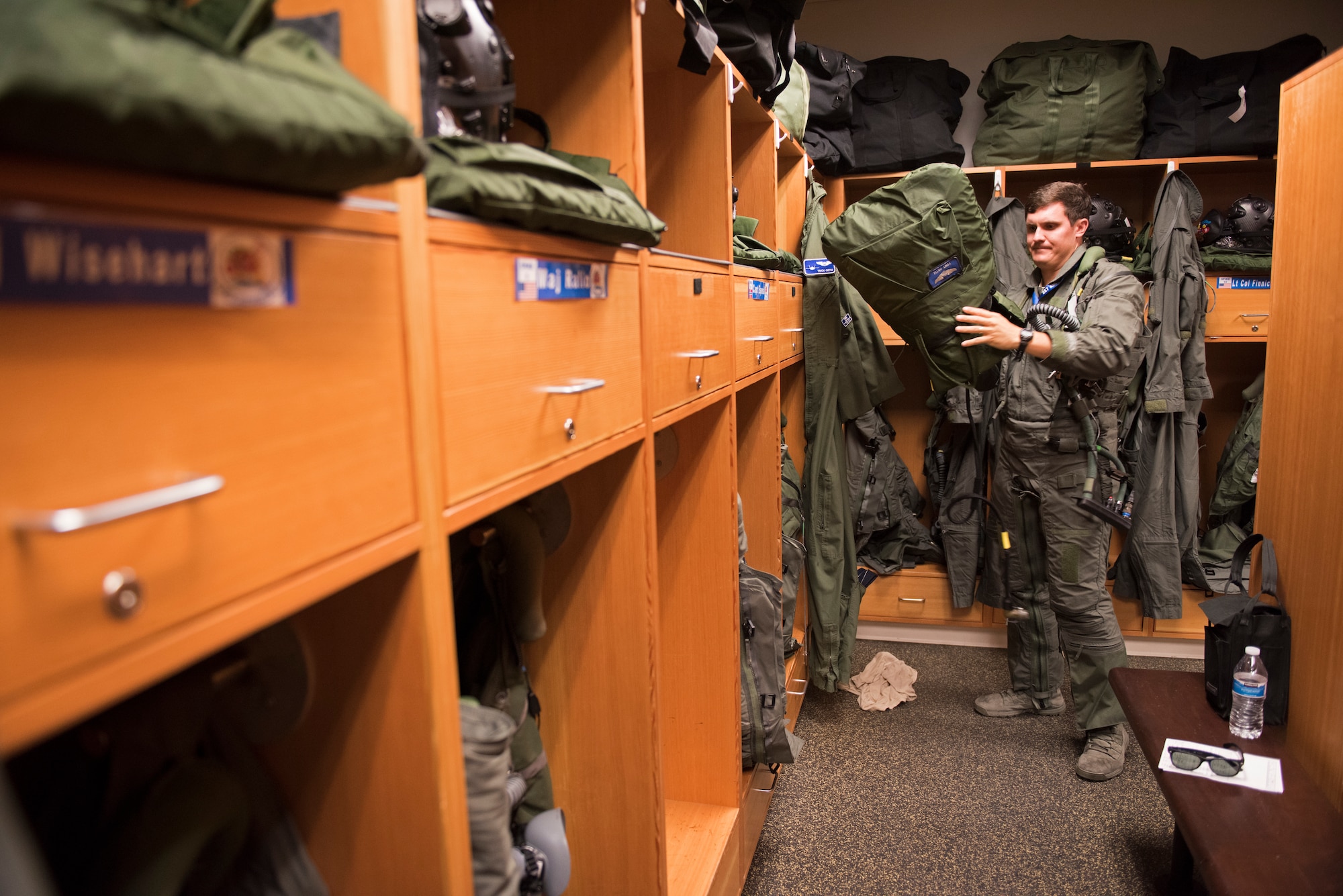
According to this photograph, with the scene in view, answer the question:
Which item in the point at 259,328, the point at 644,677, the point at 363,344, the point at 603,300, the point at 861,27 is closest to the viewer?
the point at 259,328

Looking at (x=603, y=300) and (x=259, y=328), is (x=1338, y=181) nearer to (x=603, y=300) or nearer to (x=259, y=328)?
(x=603, y=300)

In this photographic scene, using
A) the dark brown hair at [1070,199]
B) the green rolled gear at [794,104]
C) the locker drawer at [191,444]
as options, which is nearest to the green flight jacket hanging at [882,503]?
the dark brown hair at [1070,199]

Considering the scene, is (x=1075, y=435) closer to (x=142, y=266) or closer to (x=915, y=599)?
(x=915, y=599)

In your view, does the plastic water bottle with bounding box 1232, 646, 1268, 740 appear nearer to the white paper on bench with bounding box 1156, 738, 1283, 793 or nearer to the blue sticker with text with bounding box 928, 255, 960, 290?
the white paper on bench with bounding box 1156, 738, 1283, 793

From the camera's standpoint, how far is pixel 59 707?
43 cm

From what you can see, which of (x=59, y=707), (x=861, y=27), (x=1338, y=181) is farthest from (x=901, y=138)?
(x=59, y=707)

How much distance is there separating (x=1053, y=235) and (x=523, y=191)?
7.98 ft

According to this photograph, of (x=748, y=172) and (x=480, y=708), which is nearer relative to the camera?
(x=480, y=708)

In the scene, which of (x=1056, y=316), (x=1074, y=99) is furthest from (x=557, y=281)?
(x=1074, y=99)

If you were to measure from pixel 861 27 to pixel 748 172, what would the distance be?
1978mm

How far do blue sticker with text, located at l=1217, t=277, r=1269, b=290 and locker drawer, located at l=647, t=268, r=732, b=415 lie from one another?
264cm

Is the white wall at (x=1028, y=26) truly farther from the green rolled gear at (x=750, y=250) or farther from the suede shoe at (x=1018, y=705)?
the suede shoe at (x=1018, y=705)

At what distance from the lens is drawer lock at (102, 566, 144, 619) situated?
449 mm

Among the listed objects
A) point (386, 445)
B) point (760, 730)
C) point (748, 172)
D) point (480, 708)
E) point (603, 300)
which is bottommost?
point (760, 730)
